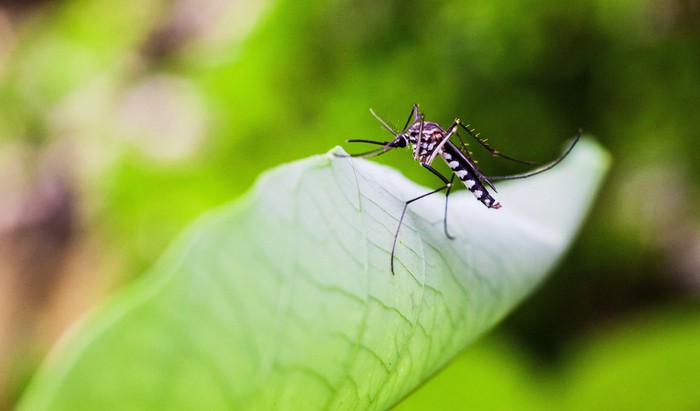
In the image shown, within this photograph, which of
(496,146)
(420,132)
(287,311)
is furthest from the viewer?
(496,146)

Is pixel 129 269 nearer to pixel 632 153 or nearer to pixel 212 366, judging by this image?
pixel 632 153

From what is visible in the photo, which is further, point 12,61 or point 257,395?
point 12,61

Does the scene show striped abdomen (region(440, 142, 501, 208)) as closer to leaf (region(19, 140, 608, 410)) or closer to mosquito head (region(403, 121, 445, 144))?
mosquito head (region(403, 121, 445, 144))

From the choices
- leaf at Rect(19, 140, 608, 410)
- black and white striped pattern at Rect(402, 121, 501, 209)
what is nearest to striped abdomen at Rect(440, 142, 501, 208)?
black and white striped pattern at Rect(402, 121, 501, 209)

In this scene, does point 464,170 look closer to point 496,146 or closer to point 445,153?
point 445,153

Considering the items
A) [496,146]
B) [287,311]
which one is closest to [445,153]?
[287,311]

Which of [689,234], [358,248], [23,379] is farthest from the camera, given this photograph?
[23,379]

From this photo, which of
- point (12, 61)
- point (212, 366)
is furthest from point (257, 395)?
point (12, 61)

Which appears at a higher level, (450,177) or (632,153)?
(632,153)
